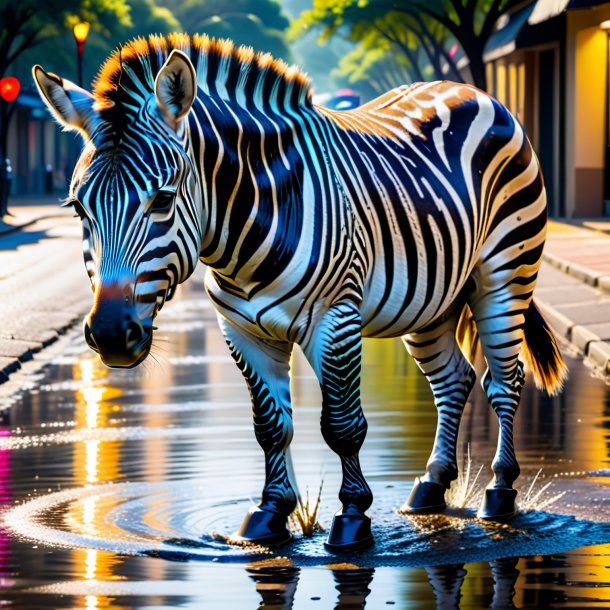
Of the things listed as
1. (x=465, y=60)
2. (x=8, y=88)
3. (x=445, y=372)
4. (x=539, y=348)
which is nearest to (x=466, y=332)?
(x=445, y=372)

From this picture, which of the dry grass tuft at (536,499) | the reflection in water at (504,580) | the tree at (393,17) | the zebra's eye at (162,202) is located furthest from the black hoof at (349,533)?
the tree at (393,17)

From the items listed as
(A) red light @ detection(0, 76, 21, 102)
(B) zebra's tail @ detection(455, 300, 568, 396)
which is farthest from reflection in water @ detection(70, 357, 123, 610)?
(A) red light @ detection(0, 76, 21, 102)

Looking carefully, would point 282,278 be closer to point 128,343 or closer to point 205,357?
point 128,343

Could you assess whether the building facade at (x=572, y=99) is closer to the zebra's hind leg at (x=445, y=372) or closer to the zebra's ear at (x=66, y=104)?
the zebra's hind leg at (x=445, y=372)

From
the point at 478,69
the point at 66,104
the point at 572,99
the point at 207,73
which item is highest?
the point at 478,69

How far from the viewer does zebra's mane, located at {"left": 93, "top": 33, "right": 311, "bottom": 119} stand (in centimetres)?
647

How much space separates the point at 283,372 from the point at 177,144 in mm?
1303

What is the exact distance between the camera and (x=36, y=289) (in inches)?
878

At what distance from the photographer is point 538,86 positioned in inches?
1690

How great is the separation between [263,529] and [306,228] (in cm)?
128

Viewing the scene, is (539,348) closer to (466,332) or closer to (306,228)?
(466,332)

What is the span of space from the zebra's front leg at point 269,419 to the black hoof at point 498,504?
976 mm

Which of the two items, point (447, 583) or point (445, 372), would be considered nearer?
point (447, 583)

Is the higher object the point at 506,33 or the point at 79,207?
the point at 506,33
